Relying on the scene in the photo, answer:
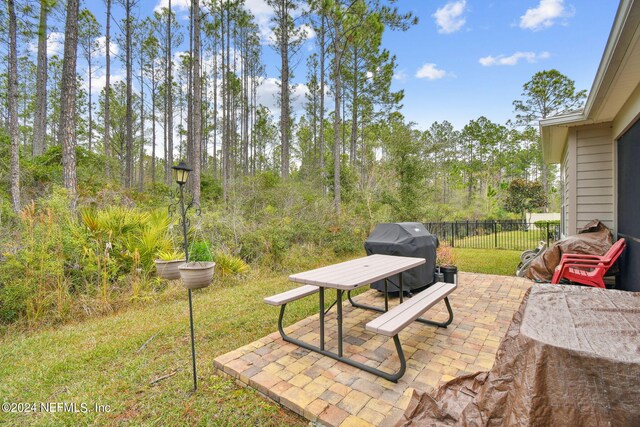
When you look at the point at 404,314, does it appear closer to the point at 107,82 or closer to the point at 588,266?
the point at 588,266

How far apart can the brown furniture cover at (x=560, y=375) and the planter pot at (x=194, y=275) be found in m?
1.70

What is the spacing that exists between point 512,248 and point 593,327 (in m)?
9.45

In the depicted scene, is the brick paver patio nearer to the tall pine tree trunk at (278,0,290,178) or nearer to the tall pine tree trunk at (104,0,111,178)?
the tall pine tree trunk at (278,0,290,178)

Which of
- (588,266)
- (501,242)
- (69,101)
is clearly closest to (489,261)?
(588,266)

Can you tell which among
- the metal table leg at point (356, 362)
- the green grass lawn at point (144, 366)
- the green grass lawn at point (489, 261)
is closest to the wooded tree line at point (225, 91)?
the green grass lawn at point (489, 261)

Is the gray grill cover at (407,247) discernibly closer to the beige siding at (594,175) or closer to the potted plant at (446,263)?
the potted plant at (446,263)

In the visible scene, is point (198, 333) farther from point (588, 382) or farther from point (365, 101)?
point (365, 101)

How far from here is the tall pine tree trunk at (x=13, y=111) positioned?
20.3 ft

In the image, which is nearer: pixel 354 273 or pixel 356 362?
pixel 356 362

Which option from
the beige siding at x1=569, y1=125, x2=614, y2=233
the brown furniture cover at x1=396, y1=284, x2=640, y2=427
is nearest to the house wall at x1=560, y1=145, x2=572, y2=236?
the beige siding at x1=569, y1=125, x2=614, y2=233

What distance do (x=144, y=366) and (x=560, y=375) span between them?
9.52ft

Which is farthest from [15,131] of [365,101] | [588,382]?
[365,101]

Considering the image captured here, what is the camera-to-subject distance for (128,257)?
443 cm

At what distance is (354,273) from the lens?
271 centimetres
